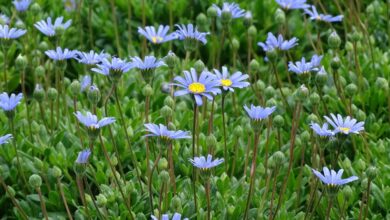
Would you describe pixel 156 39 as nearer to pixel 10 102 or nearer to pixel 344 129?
pixel 10 102

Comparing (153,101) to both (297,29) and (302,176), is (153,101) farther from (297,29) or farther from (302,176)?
(297,29)

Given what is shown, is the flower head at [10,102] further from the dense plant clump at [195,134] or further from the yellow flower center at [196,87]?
the yellow flower center at [196,87]

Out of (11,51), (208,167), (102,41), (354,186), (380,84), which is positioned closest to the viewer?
(208,167)

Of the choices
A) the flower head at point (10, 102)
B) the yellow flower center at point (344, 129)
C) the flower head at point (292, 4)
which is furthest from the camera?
the flower head at point (292, 4)

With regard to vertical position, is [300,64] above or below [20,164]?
above

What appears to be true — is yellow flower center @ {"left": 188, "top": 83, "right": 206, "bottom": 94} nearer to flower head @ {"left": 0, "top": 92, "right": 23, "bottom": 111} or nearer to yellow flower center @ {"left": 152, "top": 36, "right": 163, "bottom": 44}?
flower head @ {"left": 0, "top": 92, "right": 23, "bottom": 111}

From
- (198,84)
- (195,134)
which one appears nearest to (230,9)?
(195,134)

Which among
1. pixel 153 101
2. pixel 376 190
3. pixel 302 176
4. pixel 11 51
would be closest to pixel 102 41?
pixel 11 51

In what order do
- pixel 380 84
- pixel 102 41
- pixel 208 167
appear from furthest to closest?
pixel 102 41, pixel 380 84, pixel 208 167

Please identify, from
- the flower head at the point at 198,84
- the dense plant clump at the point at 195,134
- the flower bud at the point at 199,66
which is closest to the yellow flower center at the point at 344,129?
the dense plant clump at the point at 195,134

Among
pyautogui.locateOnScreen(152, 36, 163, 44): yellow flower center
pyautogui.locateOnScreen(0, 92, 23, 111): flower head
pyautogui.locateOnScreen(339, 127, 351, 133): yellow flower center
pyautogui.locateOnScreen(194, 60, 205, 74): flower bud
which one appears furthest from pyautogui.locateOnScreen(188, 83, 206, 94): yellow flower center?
pyautogui.locateOnScreen(152, 36, 163, 44): yellow flower center
